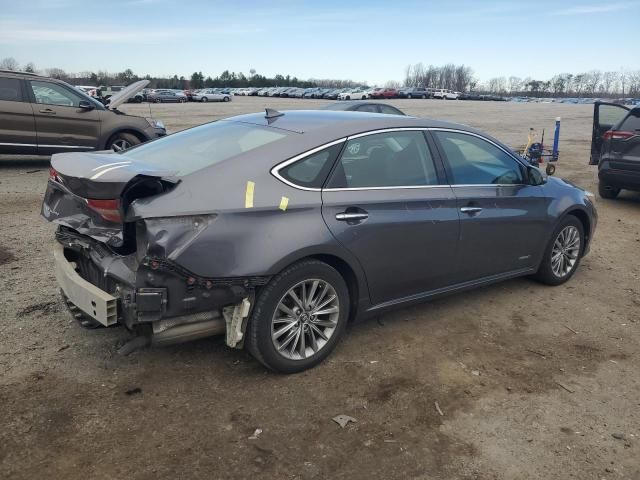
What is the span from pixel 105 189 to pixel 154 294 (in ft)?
2.12

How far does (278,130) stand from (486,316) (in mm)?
2320

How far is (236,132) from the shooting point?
408 centimetres

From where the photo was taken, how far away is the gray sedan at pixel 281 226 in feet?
10.3

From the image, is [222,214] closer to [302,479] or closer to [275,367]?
[275,367]

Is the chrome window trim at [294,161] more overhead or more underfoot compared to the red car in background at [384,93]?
more underfoot

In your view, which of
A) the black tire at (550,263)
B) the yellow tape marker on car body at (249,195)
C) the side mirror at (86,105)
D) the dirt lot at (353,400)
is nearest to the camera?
the dirt lot at (353,400)

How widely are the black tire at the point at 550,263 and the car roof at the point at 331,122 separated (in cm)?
153

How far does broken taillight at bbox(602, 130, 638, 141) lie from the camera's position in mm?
8703

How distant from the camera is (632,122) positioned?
8.84 m

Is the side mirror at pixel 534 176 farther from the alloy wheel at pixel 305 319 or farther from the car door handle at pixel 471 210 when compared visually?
the alloy wheel at pixel 305 319

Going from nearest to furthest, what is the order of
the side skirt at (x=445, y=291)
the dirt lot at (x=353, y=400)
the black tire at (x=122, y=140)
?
the dirt lot at (x=353, y=400) → the side skirt at (x=445, y=291) → the black tire at (x=122, y=140)

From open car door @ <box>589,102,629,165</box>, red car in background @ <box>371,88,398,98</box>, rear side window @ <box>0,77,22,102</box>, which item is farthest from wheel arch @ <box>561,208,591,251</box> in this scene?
red car in background @ <box>371,88,398,98</box>

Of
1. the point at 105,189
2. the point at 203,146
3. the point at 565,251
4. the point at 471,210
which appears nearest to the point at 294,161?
the point at 203,146

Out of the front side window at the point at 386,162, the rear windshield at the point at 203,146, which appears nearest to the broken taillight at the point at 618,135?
the front side window at the point at 386,162
